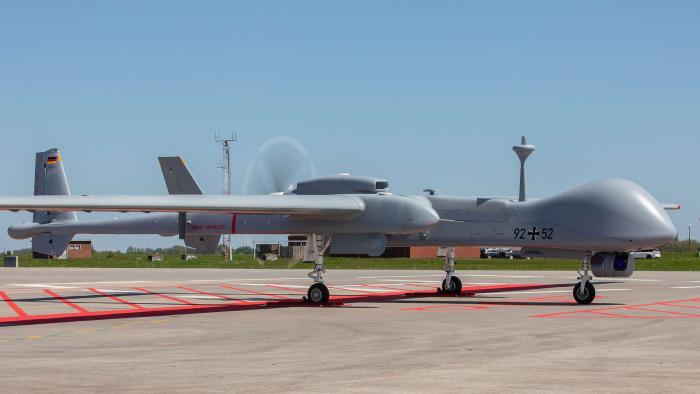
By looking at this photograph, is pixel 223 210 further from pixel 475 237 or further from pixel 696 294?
pixel 696 294

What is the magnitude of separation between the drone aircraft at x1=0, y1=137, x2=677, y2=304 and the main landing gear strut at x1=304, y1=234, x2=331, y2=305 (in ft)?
0.09

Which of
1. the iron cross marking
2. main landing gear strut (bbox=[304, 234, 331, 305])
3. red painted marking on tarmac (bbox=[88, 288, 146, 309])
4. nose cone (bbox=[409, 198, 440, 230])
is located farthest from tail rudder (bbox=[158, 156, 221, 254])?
the iron cross marking

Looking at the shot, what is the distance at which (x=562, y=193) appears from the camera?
25.8m

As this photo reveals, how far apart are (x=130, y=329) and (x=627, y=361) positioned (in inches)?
396

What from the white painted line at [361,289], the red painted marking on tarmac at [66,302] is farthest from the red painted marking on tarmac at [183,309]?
the white painted line at [361,289]

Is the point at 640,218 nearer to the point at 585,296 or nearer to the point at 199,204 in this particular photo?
the point at 585,296

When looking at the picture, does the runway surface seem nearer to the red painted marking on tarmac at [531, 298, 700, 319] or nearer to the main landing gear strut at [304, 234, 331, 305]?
the red painted marking on tarmac at [531, 298, 700, 319]

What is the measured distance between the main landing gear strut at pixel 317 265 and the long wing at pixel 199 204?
0.97 m

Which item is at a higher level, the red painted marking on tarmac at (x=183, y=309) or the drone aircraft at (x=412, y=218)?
the drone aircraft at (x=412, y=218)

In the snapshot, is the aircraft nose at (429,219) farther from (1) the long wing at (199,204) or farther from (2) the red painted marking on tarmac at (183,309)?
(2) the red painted marking on tarmac at (183,309)

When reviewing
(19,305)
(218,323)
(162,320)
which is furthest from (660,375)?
(19,305)

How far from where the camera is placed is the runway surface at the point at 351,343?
37.4 feet

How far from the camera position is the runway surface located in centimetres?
1140

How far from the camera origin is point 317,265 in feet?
85.0
